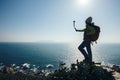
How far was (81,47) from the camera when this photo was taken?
12078 millimetres

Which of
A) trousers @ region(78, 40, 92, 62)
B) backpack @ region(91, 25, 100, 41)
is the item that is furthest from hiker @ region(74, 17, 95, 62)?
backpack @ region(91, 25, 100, 41)

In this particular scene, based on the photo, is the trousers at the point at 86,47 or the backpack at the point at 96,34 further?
the trousers at the point at 86,47

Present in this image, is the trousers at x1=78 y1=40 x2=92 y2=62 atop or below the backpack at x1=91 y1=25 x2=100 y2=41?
below

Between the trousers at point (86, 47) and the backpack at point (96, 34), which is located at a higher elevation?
the backpack at point (96, 34)

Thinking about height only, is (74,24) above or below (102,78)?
above

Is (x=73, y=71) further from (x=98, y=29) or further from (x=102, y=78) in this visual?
(x=98, y=29)

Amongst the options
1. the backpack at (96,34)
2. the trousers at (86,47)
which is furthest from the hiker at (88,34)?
the backpack at (96,34)

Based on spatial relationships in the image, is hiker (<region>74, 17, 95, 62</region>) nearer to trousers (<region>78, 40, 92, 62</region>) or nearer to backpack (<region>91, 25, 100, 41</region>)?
trousers (<region>78, 40, 92, 62</region>)

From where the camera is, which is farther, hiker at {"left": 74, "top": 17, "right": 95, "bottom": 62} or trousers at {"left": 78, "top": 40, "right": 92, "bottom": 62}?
trousers at {"left": 78, "top": 40, "right": 92, "bottom": 62}

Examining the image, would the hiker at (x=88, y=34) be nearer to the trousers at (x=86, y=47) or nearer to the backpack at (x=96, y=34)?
the trousers at (x=86, y=47)

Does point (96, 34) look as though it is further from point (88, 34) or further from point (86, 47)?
point (86, 47)

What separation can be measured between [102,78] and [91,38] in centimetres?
225

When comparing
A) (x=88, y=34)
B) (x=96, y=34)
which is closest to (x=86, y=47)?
(x=88, y=34)

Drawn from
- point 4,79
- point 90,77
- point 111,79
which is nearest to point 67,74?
point 90,77
